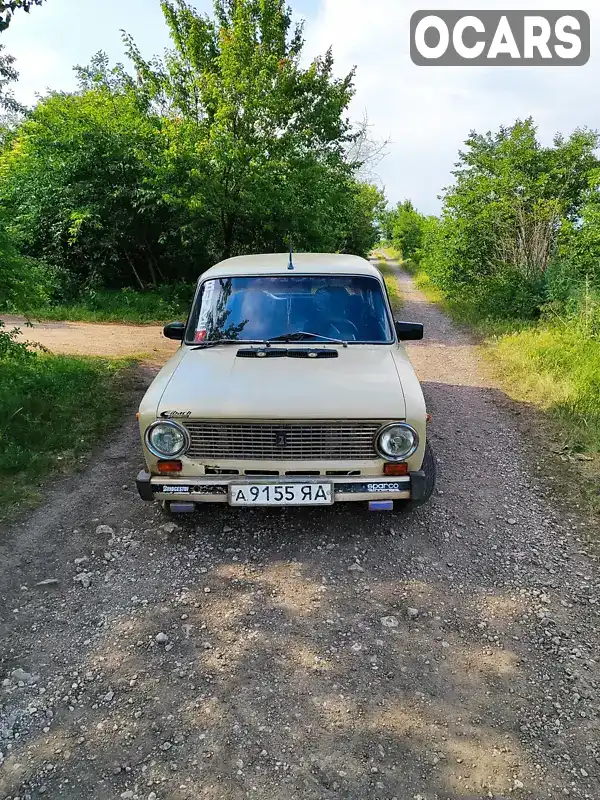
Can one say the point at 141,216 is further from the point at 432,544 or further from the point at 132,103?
the point at 432,544

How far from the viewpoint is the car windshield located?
180 inches

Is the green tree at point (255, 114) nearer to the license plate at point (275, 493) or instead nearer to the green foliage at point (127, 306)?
the green foliage at point (127, 306)

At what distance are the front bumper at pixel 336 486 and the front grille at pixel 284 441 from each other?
0.14m

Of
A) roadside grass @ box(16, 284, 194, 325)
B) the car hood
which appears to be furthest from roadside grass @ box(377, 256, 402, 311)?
roadside grass @ box(16, 284, 194, 325)

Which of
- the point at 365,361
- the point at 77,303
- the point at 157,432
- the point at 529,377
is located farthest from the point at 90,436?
the point at 77,303

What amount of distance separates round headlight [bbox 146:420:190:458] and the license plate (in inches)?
16.8

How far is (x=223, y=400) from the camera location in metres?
3.69

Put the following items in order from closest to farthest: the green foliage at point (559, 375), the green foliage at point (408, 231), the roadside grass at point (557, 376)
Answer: the roadside grass at point (557, 376) → the green foliage at point (559, 375) → the green foliage at point (408, 231)

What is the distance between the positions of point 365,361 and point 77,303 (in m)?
12.1

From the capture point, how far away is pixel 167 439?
370 centimetres

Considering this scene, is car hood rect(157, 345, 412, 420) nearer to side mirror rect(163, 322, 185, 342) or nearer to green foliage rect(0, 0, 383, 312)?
side mirror rect(163, 322, 185, 342)

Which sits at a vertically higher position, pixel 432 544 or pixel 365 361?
pixel 365 361

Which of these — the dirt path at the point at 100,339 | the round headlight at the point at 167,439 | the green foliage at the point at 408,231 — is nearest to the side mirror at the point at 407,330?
the round headlight at the point at 167,439

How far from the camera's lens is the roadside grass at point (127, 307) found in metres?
13.5
